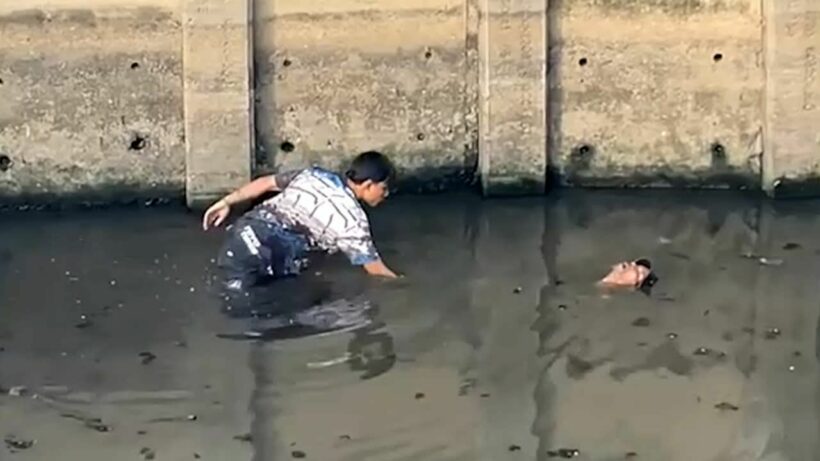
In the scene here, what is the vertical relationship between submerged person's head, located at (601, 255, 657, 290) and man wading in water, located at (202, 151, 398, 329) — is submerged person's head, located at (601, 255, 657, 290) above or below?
below

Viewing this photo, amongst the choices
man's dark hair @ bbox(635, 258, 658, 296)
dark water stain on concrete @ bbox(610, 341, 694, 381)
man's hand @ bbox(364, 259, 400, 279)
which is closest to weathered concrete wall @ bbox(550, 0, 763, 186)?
man's dark hair @ bbox(635, 258, 658, 296)

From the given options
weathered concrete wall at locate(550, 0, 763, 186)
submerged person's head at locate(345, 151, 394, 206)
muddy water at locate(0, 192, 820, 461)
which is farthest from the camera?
weathered concrete wall at locate(550, 0, 763, 186)

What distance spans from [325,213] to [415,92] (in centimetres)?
225

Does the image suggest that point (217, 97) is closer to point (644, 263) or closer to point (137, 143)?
point (137, 143)

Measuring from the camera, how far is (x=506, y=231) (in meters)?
11.2

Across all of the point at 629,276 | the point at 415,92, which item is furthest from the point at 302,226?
the point at 415,92

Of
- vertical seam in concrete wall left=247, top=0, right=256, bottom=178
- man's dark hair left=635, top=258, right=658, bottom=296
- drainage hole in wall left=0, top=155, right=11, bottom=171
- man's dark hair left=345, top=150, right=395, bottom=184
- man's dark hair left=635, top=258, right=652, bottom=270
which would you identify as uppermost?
vertical seam in concrete wall left=247, top=0, right=256, bottom=178

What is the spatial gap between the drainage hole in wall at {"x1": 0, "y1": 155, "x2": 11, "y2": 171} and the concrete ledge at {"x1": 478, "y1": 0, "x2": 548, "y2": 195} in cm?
299

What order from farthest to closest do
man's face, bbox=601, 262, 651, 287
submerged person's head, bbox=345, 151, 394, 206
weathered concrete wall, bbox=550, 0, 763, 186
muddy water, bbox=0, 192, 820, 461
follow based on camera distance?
weathered concrete wall, bbox=550, 0, 763, 186
man's face, bbox=601, 262, 651, 287
submerged person's head, bbox=345, 151, 394, 206
muddy water, bbox=0, 192, 820, 461

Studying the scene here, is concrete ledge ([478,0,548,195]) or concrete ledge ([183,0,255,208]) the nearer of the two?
concrete ledge ([183,0,255,208])

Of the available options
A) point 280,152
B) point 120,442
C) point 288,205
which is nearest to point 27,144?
point 280,152

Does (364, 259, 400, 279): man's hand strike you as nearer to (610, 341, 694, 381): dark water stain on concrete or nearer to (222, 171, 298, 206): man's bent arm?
(222, 171, 298, 206): man's bent arm

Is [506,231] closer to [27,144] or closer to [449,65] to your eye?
[449,65]

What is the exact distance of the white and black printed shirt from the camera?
9672mm
